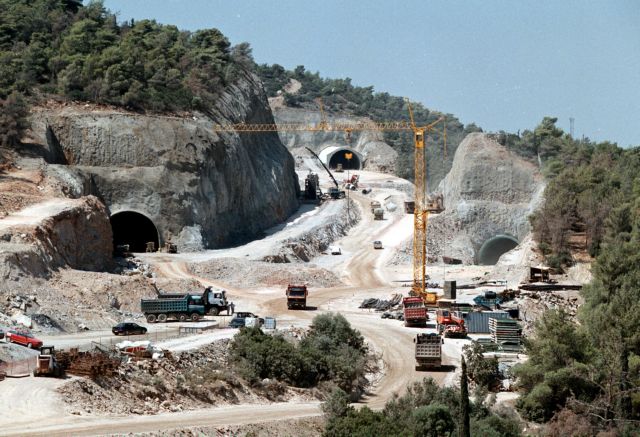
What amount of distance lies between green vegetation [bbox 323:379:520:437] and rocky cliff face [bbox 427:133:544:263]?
58868mm

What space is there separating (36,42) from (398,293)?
1731 inches

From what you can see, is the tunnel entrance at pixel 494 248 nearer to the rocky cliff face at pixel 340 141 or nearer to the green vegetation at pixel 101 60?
the green vegetation at pixel 101 60

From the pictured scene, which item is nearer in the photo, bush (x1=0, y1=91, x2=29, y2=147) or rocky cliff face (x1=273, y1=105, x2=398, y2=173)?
bush (x1=0, y1=91, x2=29, y2=147)

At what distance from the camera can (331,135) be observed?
603 ft

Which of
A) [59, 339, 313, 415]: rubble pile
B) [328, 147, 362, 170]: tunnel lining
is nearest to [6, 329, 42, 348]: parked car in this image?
[59, 339, 313, 415]: rubble pile

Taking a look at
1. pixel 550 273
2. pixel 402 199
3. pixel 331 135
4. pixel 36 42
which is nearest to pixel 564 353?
pixel 550 273

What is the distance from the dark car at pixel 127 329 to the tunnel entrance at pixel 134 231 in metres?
38.8

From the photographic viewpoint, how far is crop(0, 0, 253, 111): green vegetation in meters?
101

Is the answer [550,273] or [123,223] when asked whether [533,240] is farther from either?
[123,223]

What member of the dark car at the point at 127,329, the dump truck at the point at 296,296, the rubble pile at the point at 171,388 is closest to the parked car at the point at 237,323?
the dark car at the point at 127,329

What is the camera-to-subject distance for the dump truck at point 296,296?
74250 millimetres

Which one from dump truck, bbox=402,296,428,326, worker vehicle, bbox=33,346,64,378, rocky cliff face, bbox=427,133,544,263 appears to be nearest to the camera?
worker vehicle, bbox=33,346,64,378

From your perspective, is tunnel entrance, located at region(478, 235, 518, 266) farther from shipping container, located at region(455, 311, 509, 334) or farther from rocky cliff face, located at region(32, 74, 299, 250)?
shipping container, located at region(455, 311, 509, 334)

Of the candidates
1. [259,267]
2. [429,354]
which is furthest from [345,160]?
[429,354]
